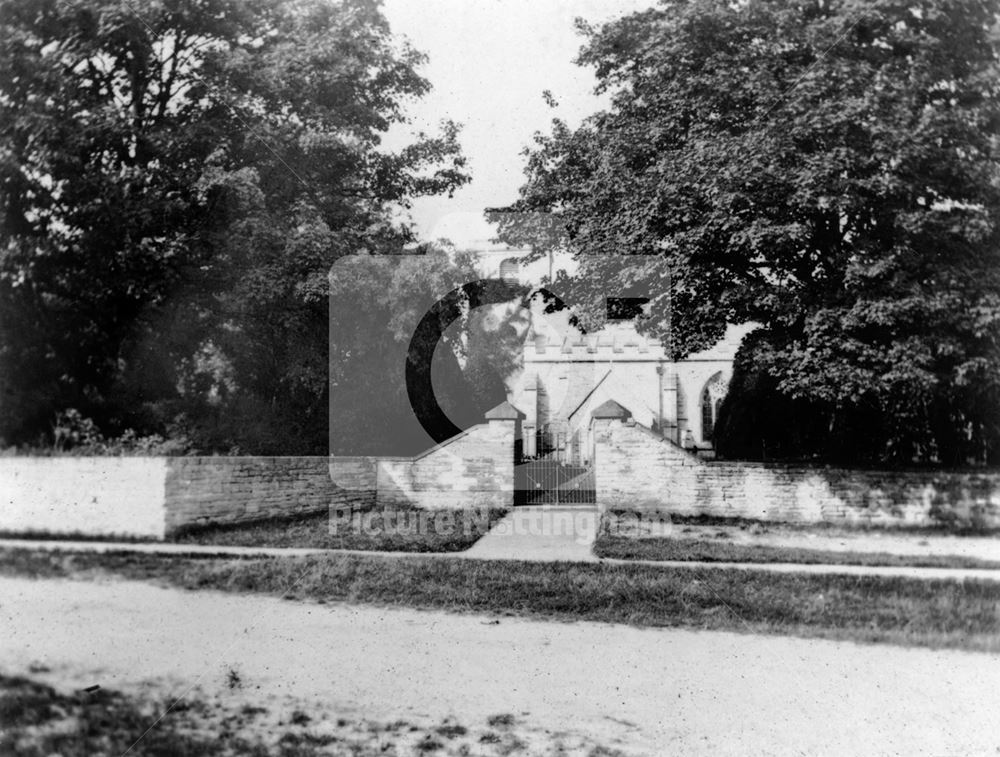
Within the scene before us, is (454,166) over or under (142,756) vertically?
over

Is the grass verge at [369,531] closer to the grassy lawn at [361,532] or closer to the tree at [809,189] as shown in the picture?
the grassy lawn at [361,532]

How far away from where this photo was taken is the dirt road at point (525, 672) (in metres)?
3.84

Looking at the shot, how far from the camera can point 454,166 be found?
7688mm

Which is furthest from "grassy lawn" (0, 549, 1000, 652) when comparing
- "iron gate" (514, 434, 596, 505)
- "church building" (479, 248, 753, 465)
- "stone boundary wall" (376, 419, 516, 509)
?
"church building" (479, 248, 753, 465)

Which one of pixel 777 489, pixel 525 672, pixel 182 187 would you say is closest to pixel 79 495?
pixel 182 187

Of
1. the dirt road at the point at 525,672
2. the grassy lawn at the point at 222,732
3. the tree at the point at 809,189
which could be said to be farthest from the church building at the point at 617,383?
the grassy lawn at the point at 222,732

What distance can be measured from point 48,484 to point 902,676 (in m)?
8.42

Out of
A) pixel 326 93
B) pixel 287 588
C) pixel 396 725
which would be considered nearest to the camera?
pixel 396 725

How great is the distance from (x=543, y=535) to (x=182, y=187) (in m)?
6.93

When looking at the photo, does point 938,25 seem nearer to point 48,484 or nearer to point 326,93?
point 326,93

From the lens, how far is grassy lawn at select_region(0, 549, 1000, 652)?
5680 millimetres

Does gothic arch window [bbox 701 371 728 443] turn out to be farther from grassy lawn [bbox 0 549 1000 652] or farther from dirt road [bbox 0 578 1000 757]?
dirt road [bbox 0 578 1000 757]

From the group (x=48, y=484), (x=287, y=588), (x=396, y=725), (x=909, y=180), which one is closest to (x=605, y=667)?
(x=396, y=725)

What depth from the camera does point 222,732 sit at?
3689 mm
